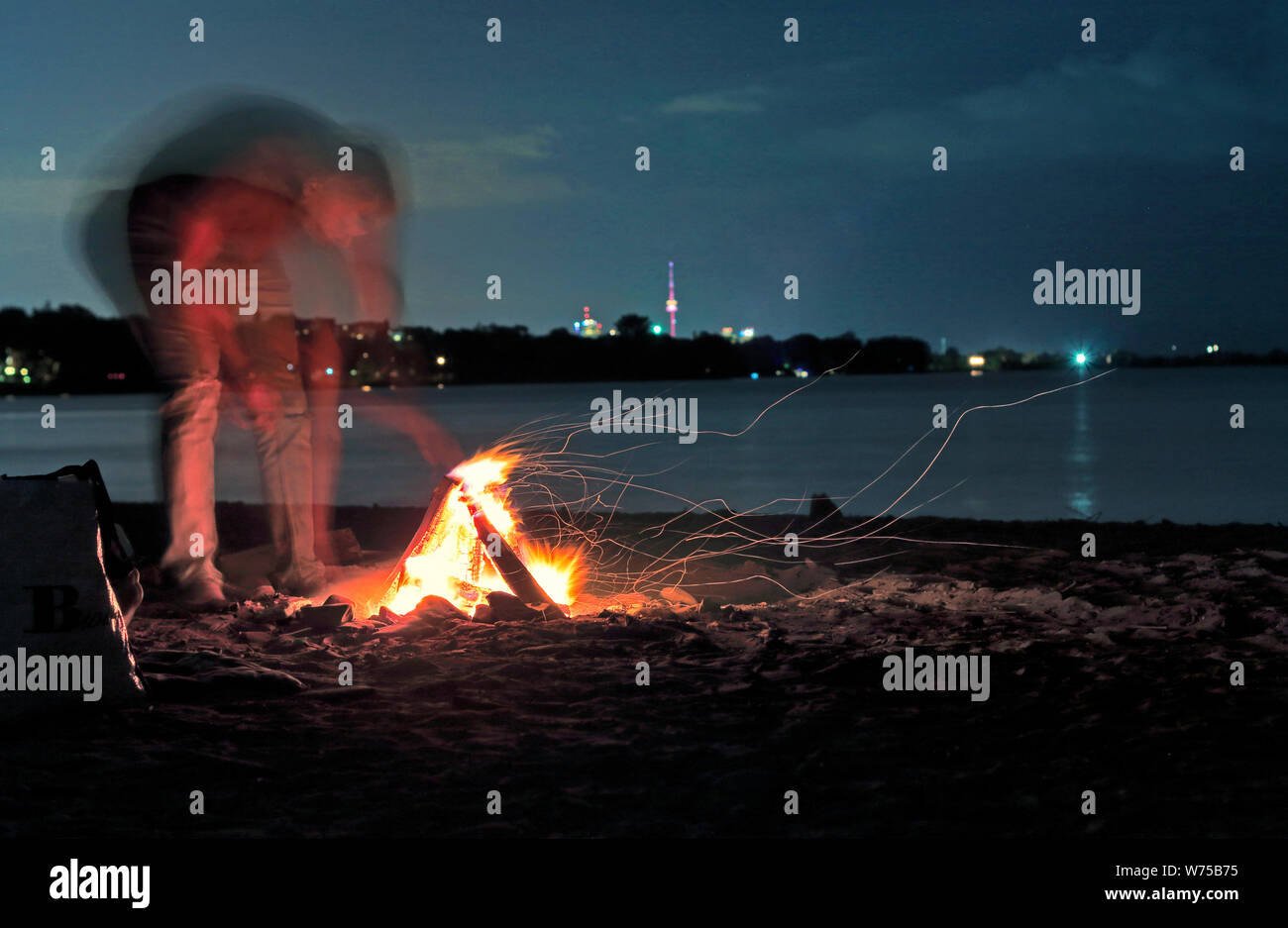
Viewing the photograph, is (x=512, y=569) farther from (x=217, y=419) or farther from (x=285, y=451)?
(x=217, y=419)

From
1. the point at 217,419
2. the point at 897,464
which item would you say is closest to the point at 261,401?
the point at 217,419

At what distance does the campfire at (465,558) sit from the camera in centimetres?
594

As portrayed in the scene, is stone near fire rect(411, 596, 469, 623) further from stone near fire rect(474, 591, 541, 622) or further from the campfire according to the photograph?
the campfire

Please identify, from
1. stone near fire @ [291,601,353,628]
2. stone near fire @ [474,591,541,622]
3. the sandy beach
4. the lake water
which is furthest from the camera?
the lake water

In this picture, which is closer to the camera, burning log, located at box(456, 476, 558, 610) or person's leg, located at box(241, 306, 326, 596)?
burning log, located at box(456, 476, 558, 610)

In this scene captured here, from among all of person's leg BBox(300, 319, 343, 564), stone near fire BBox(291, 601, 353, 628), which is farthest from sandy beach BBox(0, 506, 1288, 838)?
person's leg BBox(300, 319, 343, 564)

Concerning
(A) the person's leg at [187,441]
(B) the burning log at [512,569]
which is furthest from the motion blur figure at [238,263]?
(B) the burning log at [512,569]

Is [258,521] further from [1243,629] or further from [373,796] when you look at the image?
[1243,629]

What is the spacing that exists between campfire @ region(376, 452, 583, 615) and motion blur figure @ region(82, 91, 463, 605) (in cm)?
26

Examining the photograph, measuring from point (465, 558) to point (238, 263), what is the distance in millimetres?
2103

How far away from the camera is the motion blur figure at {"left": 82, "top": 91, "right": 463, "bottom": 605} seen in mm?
5996

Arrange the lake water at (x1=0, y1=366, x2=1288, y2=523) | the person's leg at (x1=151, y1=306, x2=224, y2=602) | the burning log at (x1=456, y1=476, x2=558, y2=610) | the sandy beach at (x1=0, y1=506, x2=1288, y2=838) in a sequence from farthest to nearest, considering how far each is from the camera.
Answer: the lake water at (x1=0, y1=366, x2=1288, y2=523) → the person's leg at (x1=151, y1=306, x2=224, y2=602) → the burning log at (x1=456, y1=476, x2=558, y2=610) → the sandy beach at (x1=0, y1=506, x2=1288, y2=838)

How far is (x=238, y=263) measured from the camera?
6.18 meters

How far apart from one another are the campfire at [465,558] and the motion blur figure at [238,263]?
0.26 metres
